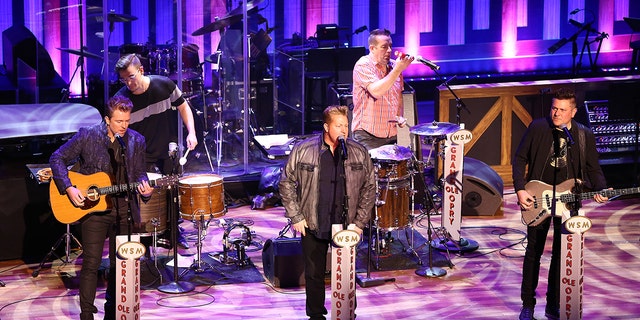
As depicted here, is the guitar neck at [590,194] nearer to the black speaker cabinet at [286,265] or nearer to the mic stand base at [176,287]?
the black speaker cabinet at [286,265]

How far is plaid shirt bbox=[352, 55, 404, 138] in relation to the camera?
9.37 m

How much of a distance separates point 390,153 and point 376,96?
64cm

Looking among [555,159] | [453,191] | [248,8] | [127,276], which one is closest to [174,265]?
[127,276]

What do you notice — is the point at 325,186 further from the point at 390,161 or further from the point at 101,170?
the point at 390,161

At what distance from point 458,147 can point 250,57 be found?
435cm

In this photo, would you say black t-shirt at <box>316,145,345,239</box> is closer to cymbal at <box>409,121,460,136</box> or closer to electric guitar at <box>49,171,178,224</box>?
electric guitar at <box>49,171,178,224</box>

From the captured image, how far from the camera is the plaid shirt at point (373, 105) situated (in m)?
9.37

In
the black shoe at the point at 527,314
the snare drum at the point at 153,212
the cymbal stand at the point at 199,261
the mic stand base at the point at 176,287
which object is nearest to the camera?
the black shoe at the point at 527,314

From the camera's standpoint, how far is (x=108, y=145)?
289 inches

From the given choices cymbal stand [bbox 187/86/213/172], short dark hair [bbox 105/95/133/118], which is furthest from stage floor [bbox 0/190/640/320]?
cymbal stand [bbox 187/86/213/172]

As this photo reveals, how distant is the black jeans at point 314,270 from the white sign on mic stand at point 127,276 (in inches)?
48.7

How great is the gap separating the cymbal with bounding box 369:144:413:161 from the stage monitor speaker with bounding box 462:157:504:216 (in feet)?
7.78

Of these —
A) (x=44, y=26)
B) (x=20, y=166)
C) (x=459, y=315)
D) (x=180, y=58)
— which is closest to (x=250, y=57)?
(x=180, y=58)

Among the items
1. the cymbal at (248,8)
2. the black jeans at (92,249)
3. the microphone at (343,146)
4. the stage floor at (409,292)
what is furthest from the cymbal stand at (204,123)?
the microphone at (343,146)
